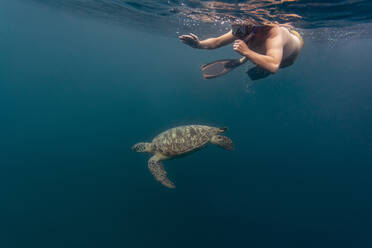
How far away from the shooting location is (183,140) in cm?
654

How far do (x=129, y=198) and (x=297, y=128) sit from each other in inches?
844

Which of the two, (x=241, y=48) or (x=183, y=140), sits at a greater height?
(x=241, y=48)

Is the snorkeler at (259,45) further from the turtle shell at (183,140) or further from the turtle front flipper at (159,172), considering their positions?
the turtle front flipper at (159,172)

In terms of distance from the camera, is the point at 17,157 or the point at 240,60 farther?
the point at 17,157

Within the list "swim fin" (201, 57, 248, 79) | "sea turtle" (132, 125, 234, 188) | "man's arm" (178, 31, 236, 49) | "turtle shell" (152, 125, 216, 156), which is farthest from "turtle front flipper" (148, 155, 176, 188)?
"man's arm" (178, 31, 236, 49)

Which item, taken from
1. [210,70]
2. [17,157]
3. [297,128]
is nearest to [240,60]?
[210,70]

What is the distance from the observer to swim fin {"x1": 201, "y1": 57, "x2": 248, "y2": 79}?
14.9 feet

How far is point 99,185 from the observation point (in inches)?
388

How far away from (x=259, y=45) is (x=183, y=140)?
379 cm

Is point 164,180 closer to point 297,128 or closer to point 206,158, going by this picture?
point 206,158

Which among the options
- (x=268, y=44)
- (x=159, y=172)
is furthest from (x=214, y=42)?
(x=159, y=172)

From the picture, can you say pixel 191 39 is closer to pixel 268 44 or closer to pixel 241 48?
pixel 268 44

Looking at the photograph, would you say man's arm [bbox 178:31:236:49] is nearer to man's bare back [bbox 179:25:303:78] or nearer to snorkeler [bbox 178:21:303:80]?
snorkeler [bbox 178:21:303:80]

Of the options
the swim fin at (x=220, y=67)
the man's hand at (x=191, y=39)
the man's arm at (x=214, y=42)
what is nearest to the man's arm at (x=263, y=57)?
the swim fin at (x=220, y=67)
